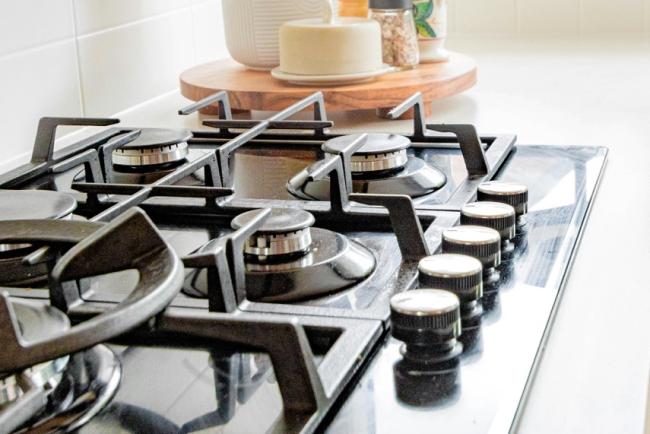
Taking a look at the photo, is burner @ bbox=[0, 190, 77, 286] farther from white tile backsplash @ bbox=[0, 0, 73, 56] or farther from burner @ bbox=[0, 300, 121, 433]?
white tile backsplash @ bbox=[0, 0, 73, 56]

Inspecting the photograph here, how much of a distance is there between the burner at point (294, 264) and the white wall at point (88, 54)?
567 millimetres

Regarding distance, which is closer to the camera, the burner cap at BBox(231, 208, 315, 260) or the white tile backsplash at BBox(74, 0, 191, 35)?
the burner cap at BBox(231, 208, 315, 260)

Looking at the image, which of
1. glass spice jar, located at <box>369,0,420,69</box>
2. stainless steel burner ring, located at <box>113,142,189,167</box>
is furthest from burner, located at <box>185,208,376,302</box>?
glass spice jar, located at <box>369,0,420,69</box>

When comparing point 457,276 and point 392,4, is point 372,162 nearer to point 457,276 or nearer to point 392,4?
point 457,276

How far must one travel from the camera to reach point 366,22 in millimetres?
1390

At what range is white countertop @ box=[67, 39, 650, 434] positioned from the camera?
0.56 m

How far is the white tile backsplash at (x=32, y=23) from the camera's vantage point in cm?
118

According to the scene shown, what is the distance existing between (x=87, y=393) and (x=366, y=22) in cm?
94

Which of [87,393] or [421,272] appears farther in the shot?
[421,272]

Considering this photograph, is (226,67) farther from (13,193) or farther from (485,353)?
(485,353)

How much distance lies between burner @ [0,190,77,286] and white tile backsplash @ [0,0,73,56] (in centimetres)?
33

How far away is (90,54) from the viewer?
138 centimetres

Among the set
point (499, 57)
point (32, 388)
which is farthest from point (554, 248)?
point (499, 57)

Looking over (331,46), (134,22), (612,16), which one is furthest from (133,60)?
(612,16)
